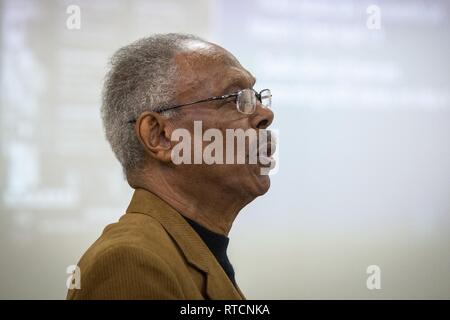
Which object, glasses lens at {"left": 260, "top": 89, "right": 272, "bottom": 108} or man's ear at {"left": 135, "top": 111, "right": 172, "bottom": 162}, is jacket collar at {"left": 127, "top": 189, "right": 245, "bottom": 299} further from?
glasses lens at {"left": 260, "top": 89, "right": 272, "bottom": 108}

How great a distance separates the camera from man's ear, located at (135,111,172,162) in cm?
124

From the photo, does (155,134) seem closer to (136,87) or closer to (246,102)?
(136,87)

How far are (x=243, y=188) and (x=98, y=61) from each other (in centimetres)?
148

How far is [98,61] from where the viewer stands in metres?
2.49

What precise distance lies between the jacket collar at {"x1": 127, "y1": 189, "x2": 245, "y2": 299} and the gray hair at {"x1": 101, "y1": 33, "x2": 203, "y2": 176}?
0.13 m

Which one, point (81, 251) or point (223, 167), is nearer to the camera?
point (223, 167)

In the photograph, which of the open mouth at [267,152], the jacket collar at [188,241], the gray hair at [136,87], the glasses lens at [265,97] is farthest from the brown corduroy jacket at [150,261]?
the glasses lens at [265,97]

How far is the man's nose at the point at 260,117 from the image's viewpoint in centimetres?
129

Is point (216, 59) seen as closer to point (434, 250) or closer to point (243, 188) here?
point (243, 188)

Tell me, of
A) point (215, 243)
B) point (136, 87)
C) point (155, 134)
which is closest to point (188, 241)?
point (215, 243)

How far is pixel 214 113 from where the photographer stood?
49.6 inches
